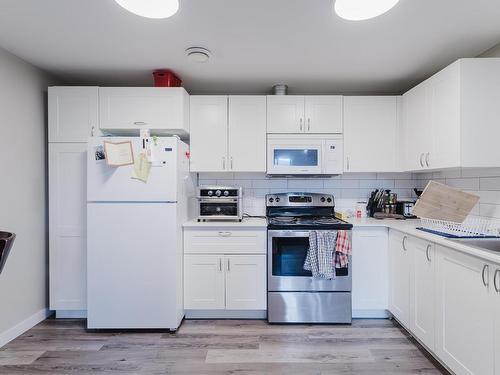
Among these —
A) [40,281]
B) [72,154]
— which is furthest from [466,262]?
[40,281]

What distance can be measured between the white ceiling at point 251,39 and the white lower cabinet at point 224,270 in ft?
4.84

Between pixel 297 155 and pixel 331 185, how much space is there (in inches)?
24.2

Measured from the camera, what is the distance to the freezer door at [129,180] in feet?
7.75

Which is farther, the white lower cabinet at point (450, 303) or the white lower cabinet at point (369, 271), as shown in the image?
the white lower cabinet at point (369, 271)

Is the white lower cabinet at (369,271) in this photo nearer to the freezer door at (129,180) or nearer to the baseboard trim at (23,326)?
the freezer door at (129,180)

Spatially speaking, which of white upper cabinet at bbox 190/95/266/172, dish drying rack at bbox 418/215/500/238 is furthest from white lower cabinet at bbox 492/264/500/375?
white upper cabinet at bbox 190/95/266/172

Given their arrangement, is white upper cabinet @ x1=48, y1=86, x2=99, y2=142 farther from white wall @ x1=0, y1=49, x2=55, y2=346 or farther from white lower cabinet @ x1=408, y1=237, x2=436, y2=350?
white lower cabinet @ x1=408, y1=237, x2=436, y2=350

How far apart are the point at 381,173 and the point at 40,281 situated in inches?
139

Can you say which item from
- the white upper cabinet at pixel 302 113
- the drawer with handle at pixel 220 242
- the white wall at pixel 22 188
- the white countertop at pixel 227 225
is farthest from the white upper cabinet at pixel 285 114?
the white wall at pixel 22 188

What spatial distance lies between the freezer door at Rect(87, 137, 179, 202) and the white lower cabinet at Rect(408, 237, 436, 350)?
193cm

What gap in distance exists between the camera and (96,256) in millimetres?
2385

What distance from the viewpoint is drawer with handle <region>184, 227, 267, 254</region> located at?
8.57ft

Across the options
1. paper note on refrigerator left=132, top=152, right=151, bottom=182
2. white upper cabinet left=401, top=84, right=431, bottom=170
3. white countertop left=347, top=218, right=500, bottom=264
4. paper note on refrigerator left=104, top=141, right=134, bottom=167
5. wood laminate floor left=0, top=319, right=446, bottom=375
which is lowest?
wood laminate floor left=0, top=319, right=446, bottom=375

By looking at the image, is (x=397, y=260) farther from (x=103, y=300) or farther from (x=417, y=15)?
(x=103, y=300)
